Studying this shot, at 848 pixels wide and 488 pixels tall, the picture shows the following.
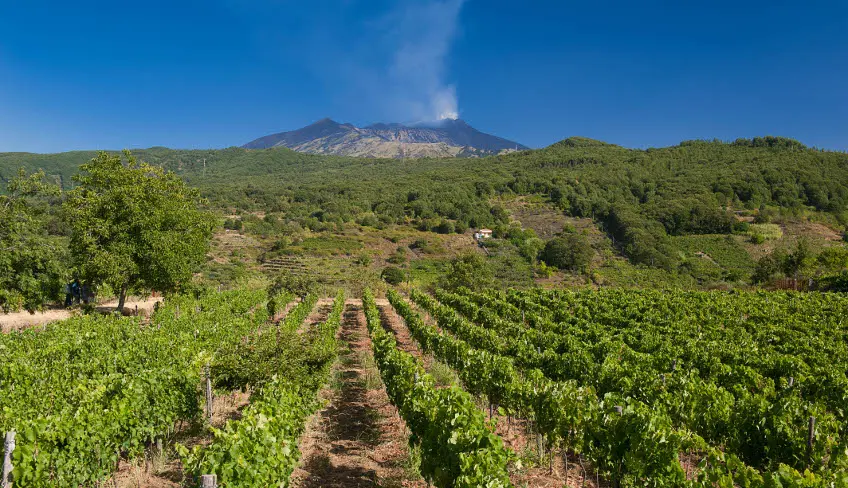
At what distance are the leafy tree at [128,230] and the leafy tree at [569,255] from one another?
209ft

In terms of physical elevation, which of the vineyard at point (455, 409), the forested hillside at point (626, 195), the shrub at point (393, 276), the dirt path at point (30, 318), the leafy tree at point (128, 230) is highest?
the forested hillside at point (626, 195)

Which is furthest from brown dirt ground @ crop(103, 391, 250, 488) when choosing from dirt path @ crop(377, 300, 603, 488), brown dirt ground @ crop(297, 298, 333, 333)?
brown dirt ground @ crop(297, 298, 333, 333)

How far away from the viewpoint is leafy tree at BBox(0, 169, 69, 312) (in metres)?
20.4

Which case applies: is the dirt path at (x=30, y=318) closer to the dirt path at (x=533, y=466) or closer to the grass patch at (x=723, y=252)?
the dirt path at (x=533, y=466)

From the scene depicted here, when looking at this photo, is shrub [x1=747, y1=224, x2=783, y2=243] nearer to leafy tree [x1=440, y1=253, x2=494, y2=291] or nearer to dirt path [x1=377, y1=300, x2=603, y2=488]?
leafy tree [x1=440, y1=253, x2=494, y2=291]

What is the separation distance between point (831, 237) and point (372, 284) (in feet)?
293

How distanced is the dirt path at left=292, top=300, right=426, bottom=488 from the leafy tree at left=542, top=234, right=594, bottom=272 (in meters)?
65.8

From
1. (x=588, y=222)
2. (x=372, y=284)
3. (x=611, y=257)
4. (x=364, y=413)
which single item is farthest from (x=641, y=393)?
(x=588, y=222)

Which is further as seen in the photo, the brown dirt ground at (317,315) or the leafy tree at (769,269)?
the leafy tree at (769,269)

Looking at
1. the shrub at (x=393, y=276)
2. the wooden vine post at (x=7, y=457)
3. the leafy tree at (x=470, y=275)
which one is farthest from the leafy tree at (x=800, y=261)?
the wooden vine post at (x=7, y=457)

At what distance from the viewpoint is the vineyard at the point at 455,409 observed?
589 cm

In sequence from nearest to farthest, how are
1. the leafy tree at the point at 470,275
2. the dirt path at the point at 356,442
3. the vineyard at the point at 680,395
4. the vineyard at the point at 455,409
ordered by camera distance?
1. the vineyard at the point at 455,409
2. the vineyard at the point at 680,395
3. the dirt path at the point at 356,442
4. the leafy tree at the point at 470,275

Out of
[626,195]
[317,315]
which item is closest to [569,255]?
[317,315]

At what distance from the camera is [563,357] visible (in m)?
13.4
